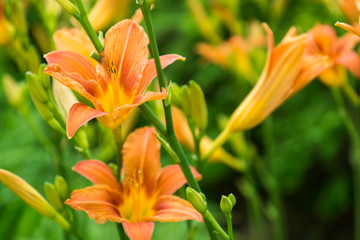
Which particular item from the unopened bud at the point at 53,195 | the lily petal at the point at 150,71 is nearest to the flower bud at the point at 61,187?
the unopened bud at the point at 53,195

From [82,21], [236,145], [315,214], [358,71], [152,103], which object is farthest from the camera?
[315,214]

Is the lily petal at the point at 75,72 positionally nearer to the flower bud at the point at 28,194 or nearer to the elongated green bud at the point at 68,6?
the elongated green bud at the point at 68,6

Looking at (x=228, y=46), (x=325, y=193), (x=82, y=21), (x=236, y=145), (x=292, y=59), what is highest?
(x=82, y=21)

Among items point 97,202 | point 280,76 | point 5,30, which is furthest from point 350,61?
point 5,30

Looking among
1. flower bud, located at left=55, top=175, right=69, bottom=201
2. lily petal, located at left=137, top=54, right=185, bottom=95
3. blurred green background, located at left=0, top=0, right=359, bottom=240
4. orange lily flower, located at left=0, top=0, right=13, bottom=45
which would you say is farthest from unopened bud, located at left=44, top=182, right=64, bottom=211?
blurred green background, located at left=0, top=0, right=359, bottom=240

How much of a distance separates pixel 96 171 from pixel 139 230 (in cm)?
11

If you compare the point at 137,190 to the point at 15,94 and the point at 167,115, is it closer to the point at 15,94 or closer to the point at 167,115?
the point at 167,115

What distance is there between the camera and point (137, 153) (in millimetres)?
671

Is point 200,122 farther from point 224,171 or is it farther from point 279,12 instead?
point 224,171

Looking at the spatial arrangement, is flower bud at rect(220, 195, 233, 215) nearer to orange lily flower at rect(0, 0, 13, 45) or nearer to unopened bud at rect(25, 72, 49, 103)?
unopened bud at rect(25, 72, 49, 103)

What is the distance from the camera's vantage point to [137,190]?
26.2 inches

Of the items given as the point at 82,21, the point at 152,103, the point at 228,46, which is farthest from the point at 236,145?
the point at 82,21

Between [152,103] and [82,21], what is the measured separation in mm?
240

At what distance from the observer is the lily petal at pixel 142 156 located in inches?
26.2
